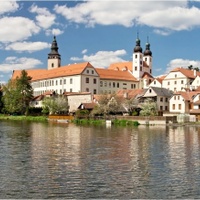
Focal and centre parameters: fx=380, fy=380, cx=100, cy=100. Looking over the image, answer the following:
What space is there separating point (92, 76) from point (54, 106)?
69.9 ft

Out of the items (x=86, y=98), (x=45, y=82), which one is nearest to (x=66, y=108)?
(x=86, y=98)

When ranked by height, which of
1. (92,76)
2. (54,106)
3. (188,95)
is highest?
(92,76)

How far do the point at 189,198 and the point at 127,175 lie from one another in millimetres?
4105

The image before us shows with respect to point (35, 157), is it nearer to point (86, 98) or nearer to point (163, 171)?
point (163, 171)

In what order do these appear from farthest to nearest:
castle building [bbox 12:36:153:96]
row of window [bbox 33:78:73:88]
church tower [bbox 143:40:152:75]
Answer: church tower [bbox 143:40:152:75] < row of window [bbox 33:78:73:88] < castle building [bbox 12:36:153:96]

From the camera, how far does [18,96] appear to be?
304ft

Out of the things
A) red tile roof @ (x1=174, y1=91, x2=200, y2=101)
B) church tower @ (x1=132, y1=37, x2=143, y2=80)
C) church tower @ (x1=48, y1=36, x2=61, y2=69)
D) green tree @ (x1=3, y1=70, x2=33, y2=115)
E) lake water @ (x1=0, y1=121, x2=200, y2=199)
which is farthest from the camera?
church tower @ (x1=48, y1=36, x2=61, y2=69)

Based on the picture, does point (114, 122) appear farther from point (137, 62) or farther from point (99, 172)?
point (137, 62)

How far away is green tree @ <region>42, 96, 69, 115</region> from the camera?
86375 millimetres

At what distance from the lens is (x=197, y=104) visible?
70.9m

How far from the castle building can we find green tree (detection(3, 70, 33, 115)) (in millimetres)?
13192

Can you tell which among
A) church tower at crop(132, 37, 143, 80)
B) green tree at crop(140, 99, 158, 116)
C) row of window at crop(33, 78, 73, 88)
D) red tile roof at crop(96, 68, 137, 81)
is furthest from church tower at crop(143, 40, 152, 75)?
green tree at crop(140, 99, 158, 116)

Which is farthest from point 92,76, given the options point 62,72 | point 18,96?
point 18,96

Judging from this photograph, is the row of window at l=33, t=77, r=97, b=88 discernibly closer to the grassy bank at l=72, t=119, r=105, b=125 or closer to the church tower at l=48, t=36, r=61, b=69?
the church tower at l=48, t=36, r=61, b=69
